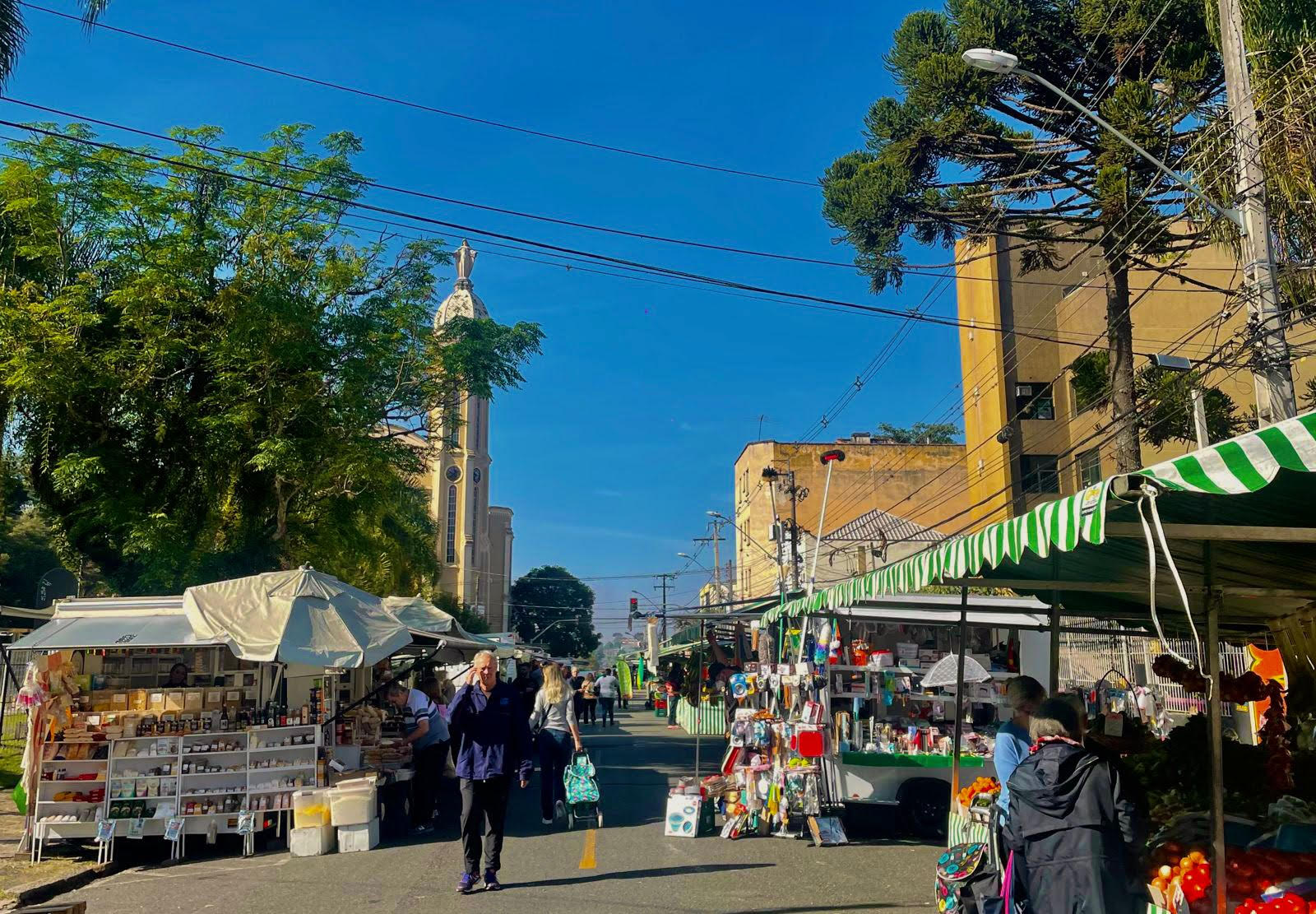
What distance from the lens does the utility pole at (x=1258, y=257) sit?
32.5 ft

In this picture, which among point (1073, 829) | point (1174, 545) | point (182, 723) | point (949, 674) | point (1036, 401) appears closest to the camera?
point (1073, 829)

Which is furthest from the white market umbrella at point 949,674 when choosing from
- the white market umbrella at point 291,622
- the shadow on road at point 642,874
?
the white market umbrella at point 291,622

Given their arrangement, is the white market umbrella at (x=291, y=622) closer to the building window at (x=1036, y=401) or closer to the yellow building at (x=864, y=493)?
the building window at (x=1036, y=401)

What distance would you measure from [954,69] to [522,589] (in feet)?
303

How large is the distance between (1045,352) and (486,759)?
30.8 metres

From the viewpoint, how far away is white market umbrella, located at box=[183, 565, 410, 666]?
1066 cm

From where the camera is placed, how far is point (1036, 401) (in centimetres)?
3434

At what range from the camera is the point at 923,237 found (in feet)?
60.2

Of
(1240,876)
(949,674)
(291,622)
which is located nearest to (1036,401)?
(949,674)

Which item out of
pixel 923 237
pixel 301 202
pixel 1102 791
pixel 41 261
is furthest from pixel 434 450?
pixel 1102 791

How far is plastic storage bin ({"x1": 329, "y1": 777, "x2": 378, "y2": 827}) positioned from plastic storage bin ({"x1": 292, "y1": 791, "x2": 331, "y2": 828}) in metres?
0.06

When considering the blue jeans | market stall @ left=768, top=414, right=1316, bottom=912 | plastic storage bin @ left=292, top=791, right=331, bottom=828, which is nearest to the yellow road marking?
the blue jeans

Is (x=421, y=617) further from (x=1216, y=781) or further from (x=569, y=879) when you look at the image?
(x=1216, y=781)

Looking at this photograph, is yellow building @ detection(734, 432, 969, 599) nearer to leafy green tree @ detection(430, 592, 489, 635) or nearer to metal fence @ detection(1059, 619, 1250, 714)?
leafy green tree @ detection(430, 592, 489, 635)
